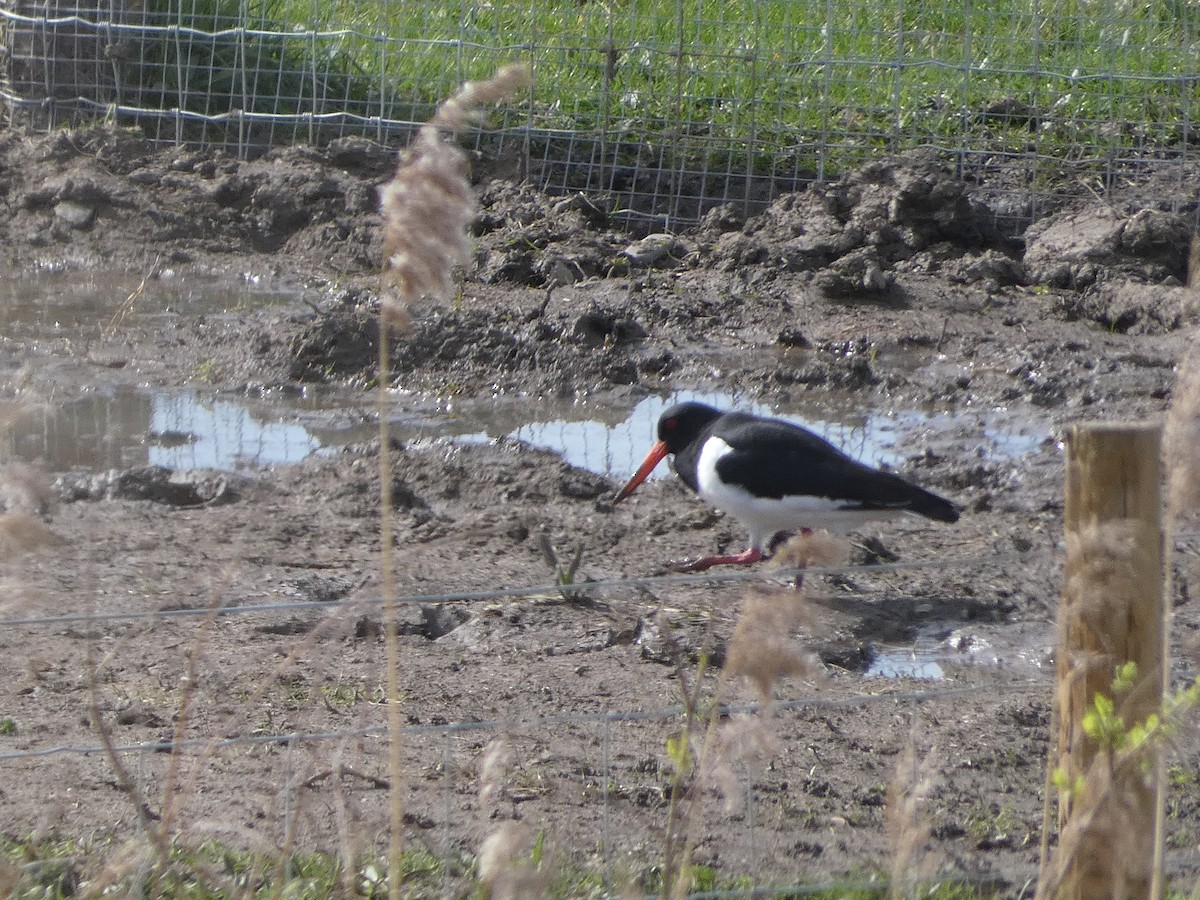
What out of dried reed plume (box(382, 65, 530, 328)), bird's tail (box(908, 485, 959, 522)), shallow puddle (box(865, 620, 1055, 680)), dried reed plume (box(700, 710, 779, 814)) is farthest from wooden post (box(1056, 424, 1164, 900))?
bird's tail (box(908, 485, 959, 522))

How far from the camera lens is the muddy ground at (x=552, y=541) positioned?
3.45 metres

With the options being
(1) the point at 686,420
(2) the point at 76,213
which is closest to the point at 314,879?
(1) the point at 686,420

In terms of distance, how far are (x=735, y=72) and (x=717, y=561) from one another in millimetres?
5565

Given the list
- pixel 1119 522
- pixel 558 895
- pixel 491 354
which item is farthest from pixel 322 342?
pixel 1119 522

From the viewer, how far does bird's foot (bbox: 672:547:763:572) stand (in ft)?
17.9

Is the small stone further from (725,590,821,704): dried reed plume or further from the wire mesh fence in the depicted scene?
(725,590,821,704): dried reed plume

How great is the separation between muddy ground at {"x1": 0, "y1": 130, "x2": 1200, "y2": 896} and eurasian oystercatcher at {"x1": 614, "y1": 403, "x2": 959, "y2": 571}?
0.24m

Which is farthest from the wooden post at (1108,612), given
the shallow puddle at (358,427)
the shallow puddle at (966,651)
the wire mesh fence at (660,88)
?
the wire mesh fence at (660,88)

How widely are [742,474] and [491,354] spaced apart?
2.74 metres

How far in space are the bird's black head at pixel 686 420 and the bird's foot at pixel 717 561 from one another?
1.96 ft

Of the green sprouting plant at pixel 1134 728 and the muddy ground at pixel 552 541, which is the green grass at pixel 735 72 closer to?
the muddy ground at pixel 552 541

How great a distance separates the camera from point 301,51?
11.2m

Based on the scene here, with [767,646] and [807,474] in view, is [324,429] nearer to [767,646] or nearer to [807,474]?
[807,474]

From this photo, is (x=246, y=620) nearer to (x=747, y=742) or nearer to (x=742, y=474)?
(x=742, y=474)
